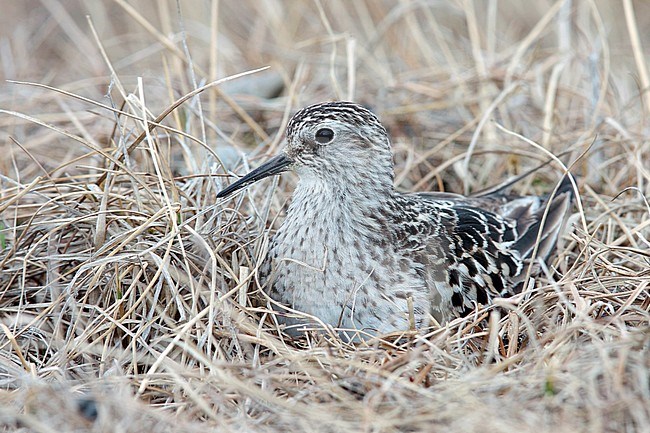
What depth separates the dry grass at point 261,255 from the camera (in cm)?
279

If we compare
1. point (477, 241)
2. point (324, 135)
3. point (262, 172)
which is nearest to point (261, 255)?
point (262, 172)

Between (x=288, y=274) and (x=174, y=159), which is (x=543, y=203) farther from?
(x=174, y=159)

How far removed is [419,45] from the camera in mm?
6543

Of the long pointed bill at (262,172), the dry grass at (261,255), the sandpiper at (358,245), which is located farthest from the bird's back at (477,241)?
the long pointed bill at (262,172)

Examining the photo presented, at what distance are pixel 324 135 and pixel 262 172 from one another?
334 millimetres

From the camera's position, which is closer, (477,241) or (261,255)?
(261,255)

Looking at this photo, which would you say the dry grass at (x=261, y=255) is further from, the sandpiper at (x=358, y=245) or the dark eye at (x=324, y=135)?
the dark eye at (x=324, y=135)

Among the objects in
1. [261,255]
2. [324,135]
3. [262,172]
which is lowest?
[261,255]

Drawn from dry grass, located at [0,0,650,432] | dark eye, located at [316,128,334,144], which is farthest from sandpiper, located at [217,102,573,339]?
dry grass, located at [0,0,650,432]

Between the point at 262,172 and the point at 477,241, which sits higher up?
the point at 262,172

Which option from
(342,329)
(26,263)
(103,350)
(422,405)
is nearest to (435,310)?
(342,329)

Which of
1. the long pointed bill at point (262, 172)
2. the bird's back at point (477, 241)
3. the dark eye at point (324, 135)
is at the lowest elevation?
the bird's back at point (477, 241)

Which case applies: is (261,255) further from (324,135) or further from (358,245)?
(324,135)

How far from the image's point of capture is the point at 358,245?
3814mm
